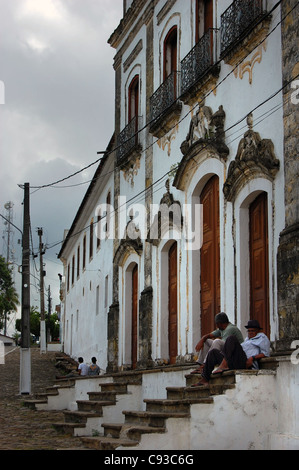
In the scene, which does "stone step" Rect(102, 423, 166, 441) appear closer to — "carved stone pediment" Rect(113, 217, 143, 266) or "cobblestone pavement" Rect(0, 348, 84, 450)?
"cobblestone pavement" Rect(0, 348, 84, 450)

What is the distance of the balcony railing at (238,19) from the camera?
12.2 m

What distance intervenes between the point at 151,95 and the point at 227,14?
4827mm

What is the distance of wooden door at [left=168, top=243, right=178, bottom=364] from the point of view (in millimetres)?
16141

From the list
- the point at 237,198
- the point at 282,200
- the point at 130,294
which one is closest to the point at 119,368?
the point at 130,294

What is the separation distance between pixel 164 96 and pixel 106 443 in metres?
8.65

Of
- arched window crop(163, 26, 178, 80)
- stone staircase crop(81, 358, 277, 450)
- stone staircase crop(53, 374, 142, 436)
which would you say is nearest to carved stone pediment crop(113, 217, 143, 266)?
arched window crop(163, 26, 178, 80)

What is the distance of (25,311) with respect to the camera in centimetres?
2262

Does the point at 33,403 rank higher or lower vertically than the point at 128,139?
lower

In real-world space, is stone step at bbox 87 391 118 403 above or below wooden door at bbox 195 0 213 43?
below

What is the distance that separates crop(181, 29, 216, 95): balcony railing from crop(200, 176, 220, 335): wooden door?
6.71ft

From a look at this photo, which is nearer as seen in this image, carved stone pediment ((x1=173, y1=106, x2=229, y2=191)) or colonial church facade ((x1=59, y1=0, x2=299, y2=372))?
colonial church facade ((x1=59, y1=0, x2=299, y2=372))

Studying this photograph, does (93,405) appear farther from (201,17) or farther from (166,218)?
(201,17)

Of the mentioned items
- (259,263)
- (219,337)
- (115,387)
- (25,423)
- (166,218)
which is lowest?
(25,423)

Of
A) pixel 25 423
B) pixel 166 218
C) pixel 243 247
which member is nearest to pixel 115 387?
pixel 25 423
